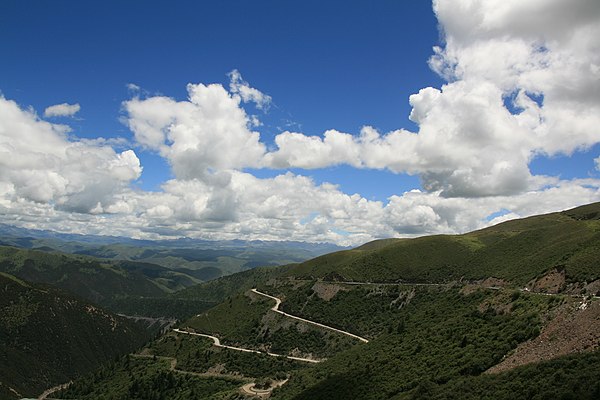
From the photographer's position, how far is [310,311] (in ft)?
523

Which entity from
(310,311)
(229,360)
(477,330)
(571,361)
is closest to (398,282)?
(310,311)

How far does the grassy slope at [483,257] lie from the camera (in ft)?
324

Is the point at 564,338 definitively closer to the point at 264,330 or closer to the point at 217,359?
the point at 217,359

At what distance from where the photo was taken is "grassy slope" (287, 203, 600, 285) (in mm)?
98750

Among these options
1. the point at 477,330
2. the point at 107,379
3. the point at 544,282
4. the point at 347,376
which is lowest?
the point at 107,379

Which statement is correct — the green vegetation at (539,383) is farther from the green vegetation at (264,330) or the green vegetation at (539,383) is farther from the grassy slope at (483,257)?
the green vegetation at (264,330)

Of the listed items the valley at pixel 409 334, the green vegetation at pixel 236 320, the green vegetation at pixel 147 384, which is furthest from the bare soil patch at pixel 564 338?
the green vegetation at pixel 236 320

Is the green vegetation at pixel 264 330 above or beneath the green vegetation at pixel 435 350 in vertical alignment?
beneath

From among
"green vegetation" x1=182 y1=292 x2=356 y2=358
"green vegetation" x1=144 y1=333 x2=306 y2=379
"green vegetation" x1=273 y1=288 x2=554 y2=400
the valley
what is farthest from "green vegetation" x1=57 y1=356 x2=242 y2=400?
"green vegetation" x1=273 y1=288 x2=554 y2=400

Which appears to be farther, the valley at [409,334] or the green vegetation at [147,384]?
the green vegetation at [147,384]

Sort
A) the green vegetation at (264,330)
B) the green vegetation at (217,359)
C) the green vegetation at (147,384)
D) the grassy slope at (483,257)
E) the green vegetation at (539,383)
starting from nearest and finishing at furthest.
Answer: the green vegetation at (539,383), the grassy slope at (483,257), the green vegetation at (147,384), the green vegetation at (217,359), the green vegetation at (264,330)

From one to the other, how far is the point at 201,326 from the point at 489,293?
138 meters

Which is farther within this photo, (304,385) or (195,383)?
(195,383)

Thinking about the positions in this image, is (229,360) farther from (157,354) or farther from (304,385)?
(304,385)
